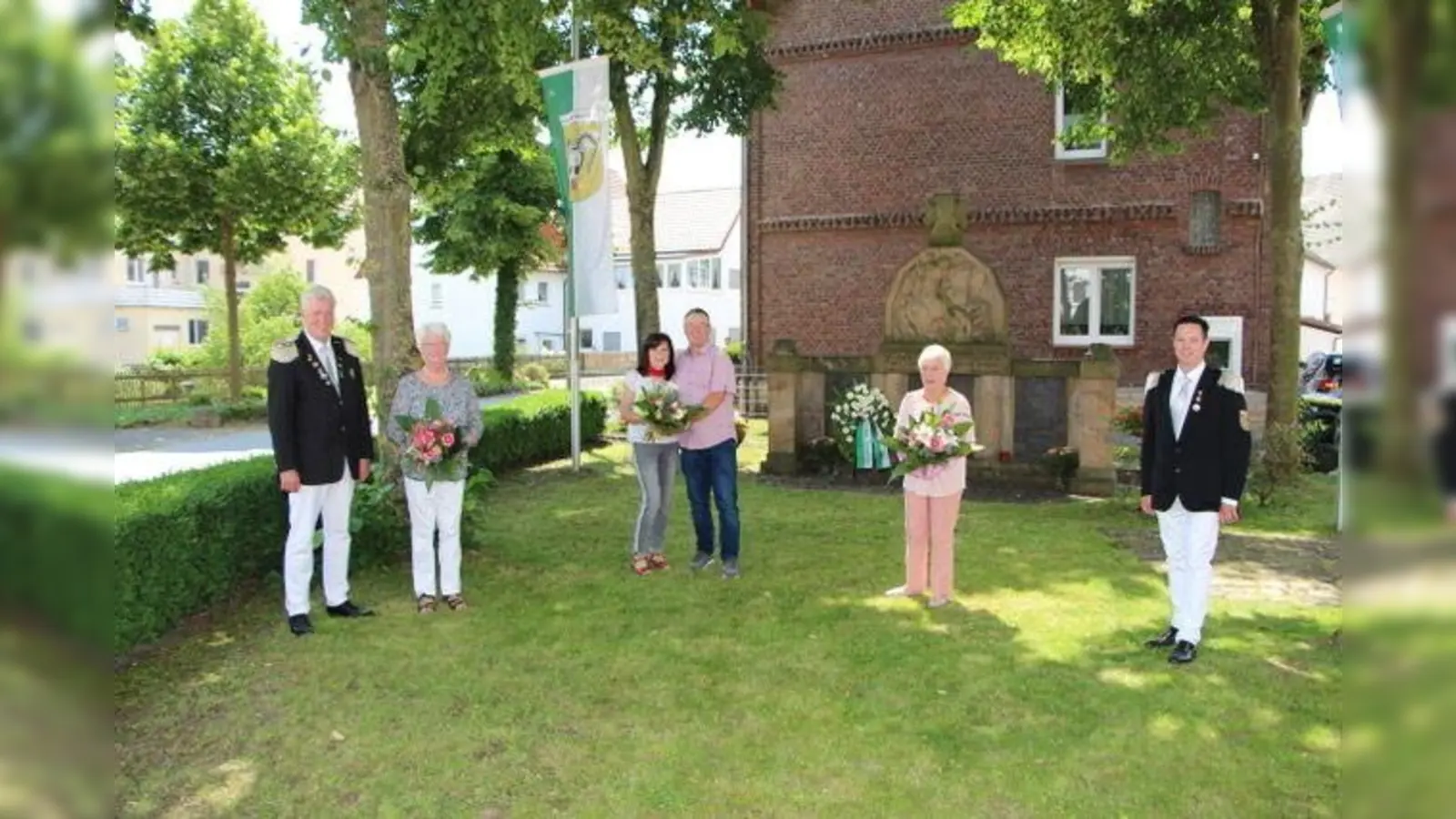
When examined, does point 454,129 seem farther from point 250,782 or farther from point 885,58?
point 250,782

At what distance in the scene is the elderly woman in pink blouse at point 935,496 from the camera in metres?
7.79

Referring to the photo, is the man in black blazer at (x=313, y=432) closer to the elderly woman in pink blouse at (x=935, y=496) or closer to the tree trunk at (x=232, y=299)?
the elderly woman in pink blouse at (x=935, y=496)

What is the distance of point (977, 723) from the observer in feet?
18.1

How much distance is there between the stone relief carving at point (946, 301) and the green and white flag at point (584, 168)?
3.85 meters

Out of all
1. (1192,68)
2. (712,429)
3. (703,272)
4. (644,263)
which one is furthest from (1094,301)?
(703,272)

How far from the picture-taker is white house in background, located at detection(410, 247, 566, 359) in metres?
58.3

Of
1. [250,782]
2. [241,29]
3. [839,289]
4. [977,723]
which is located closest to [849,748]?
[977,723]

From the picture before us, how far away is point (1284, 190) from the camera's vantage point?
1302cm

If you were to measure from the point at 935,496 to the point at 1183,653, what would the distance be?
203cm

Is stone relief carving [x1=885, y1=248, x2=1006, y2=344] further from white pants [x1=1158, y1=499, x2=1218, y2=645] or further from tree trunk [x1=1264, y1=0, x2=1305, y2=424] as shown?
white pants [x1=1158, y1=499, x2=1218, y2=645]

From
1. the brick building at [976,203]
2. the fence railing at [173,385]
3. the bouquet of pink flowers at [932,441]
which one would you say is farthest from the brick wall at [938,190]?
the bouquet of pink flowers at [932,441]

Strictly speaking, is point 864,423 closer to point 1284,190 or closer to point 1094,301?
point 1284,190

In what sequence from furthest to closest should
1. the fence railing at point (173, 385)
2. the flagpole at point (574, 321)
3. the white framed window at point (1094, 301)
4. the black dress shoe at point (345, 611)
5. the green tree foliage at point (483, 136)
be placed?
the fence railing at point (173, 385)
the white framed window at point (1094, 301)
the flagpole at point (574, 321)
the green tree foliage at point (483, 136)
the black dress shoe at point (345, 611)

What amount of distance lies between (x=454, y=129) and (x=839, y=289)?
10.6 meters
